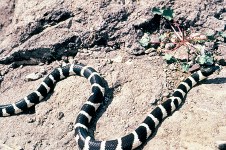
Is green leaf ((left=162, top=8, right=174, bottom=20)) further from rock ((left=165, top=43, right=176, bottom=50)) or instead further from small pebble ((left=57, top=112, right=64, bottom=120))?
small pebble ((left=57, top=112, right=64, bottom=120))

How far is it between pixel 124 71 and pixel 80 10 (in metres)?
1.60

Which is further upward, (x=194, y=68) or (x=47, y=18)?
(x=47, y=18)

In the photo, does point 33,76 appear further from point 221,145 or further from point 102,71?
point 221,145

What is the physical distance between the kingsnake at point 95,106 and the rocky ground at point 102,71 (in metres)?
0.13

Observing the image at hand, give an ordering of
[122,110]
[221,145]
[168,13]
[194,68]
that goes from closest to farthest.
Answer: [221,145]
[122,110]
[194,68]
[168,13]

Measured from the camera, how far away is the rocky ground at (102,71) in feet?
21.2

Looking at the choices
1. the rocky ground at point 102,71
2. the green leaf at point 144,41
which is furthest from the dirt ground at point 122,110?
the green leaf at point 144,41

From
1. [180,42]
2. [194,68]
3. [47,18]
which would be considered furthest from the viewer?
[47,18]

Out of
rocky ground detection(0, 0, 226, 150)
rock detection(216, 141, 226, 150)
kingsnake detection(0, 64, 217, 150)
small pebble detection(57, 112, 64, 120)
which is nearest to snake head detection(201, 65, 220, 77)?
kingsnake detection(0, 64, 217, 150)

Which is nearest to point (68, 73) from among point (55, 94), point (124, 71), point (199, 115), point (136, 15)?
point (55, 94)

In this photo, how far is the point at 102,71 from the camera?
755 cm

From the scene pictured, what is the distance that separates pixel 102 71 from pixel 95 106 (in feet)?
2.85

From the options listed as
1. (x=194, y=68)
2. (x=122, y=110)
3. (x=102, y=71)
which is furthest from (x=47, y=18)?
(x=194, y=68)

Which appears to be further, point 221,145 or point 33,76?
point 33,76
